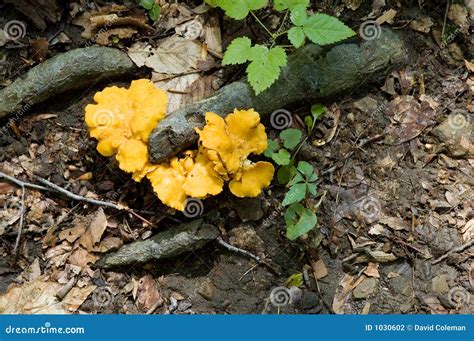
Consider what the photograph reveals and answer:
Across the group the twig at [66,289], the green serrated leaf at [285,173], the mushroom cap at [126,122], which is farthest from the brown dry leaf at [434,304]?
the twig at [66,289]

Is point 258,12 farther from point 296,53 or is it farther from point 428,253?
point 428,253

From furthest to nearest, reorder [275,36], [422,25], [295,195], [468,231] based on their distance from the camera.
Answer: [422,25], [468,231], [275,36], [295,195]

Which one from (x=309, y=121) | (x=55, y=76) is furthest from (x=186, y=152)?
(x=55, y=76)

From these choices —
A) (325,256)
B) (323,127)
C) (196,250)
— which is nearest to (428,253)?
(325,256)

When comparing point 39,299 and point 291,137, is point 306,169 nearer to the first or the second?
point 291,137

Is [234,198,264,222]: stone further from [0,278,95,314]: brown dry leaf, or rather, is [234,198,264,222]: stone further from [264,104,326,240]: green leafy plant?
[0,278,95,314]: brown dry leaf

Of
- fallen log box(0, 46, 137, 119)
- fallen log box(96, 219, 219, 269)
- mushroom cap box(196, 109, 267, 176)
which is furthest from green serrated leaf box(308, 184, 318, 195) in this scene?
fallen log box(0, 46, 137, 119)
